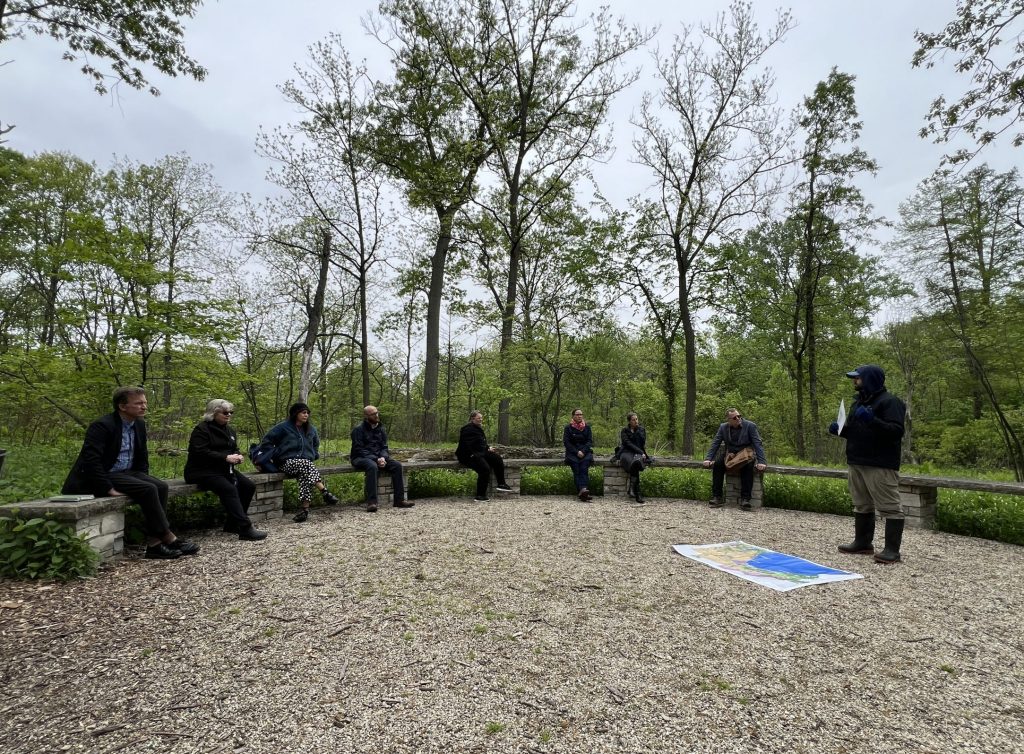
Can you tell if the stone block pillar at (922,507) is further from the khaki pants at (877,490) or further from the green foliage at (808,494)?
the khaki pants at (877,490)

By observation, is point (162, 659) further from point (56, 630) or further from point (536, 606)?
point (536, 606)

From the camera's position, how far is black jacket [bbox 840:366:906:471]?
415 centimetres

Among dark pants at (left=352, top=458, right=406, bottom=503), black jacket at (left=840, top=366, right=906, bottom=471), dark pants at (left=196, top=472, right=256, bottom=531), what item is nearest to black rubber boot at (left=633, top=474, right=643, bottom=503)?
black jacket at (left=840, top=366, right=906, bottom=471)

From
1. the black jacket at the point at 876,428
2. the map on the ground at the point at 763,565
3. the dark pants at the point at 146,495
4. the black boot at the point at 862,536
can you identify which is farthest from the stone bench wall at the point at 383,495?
the map on the ground at the point at 763,565

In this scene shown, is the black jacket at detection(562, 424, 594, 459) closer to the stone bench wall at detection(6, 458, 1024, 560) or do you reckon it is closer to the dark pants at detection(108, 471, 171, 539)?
the stone bench wall at detection(6, 458, 1024, 560)

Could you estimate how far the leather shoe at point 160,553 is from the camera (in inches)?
155

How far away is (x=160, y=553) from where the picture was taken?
3.94 metres

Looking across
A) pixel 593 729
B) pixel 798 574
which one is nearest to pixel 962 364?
pixel 798 574

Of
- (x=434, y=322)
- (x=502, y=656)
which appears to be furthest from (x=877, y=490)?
(x=434, y=322)

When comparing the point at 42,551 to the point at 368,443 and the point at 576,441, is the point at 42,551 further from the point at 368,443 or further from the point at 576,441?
the point at 576,441

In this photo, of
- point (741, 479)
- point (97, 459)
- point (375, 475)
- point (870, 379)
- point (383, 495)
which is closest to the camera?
point (97, 459)

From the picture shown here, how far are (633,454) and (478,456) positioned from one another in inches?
92.1

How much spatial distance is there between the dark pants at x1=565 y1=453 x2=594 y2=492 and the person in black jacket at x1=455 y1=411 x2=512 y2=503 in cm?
108

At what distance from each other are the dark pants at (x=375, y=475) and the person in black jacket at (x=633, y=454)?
10.7 ft
